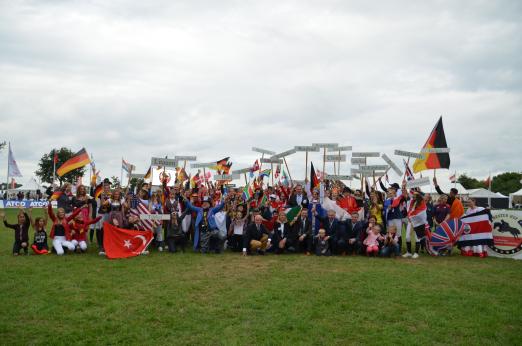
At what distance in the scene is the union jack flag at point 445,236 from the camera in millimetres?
11969

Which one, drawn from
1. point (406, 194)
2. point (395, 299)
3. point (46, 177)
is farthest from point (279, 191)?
point (46, 177)

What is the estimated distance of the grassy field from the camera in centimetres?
545

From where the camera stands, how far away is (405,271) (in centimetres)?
933

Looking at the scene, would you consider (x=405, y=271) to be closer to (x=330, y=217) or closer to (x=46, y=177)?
(x=330, y=217)

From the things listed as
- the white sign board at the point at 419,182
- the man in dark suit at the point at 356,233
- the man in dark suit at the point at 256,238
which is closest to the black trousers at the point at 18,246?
the man in dark suit at the point at 256,238

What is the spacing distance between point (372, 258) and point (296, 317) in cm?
578

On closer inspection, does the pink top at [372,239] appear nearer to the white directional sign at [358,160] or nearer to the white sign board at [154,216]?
the white directional sign at [358,160]

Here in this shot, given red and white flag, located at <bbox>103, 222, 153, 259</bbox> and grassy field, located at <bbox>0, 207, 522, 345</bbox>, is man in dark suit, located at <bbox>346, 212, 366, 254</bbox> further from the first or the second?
red and white flag, located at <bbox>103, 222, 153, 259</bbox>

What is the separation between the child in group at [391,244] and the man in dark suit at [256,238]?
131 inches

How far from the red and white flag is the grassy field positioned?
0.82 meters

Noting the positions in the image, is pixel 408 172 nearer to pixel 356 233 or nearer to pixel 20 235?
pixel 356 233

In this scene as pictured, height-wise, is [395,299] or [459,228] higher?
[459,228]

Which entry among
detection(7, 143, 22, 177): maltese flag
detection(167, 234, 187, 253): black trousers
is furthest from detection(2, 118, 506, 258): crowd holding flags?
detection(7, 143, 22, 177): maltese flag

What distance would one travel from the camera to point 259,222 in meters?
12.1
